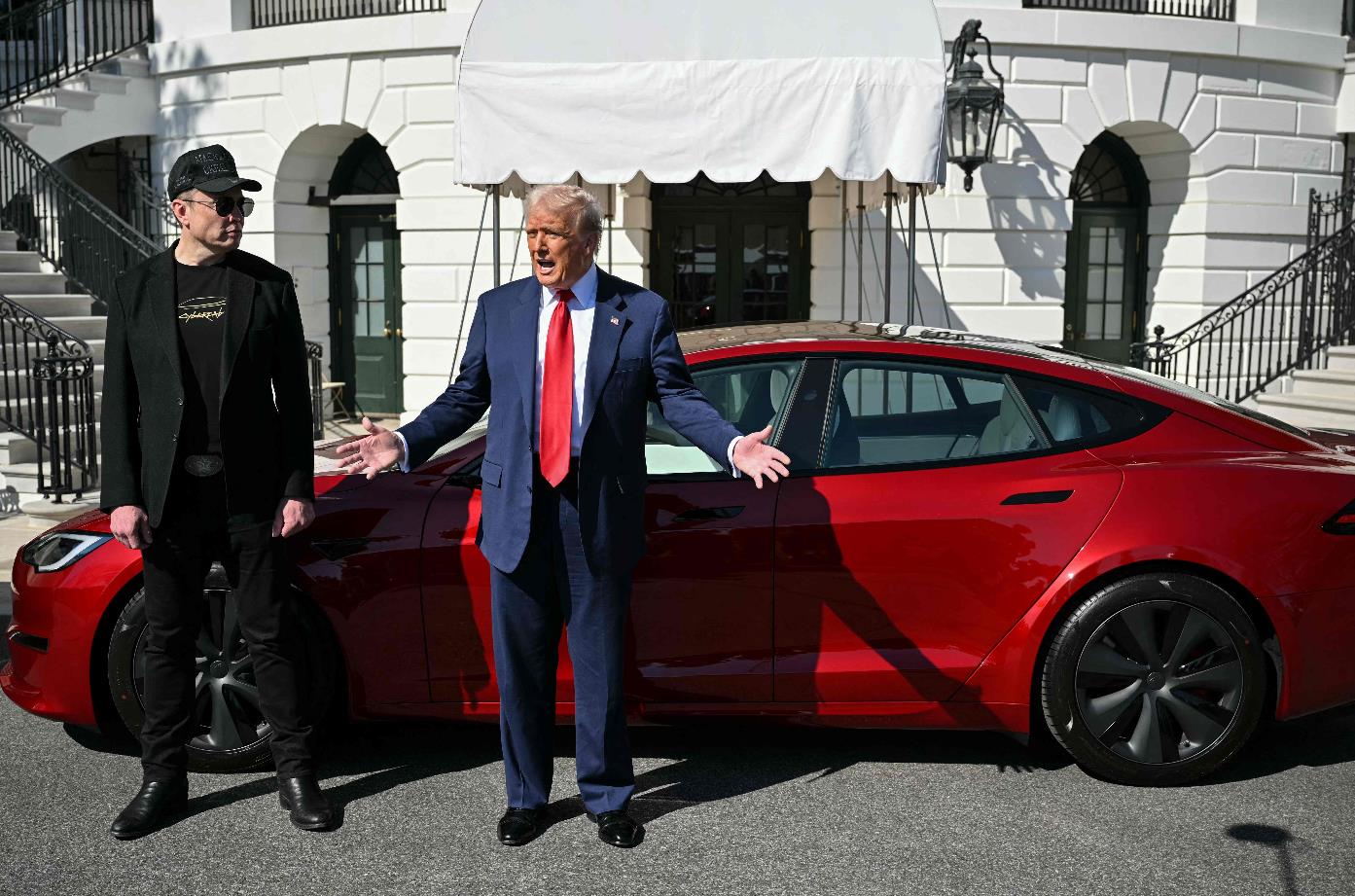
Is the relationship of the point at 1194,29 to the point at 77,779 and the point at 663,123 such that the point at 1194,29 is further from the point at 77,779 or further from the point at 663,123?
the point at 77,779

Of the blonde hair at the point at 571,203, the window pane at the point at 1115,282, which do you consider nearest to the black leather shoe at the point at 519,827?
the blonde hair at the point at 571,203

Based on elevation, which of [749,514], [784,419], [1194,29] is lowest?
[749,514]

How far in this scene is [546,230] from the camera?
367 centimetres

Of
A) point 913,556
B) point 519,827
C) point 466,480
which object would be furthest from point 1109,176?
point 519,827

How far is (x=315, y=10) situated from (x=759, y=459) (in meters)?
13.3

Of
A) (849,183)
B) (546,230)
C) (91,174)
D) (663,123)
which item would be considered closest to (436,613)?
(546,230)

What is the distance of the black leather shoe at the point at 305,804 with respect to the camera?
12.7 ft

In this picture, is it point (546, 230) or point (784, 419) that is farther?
point (784, 419)

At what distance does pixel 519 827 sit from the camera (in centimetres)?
379

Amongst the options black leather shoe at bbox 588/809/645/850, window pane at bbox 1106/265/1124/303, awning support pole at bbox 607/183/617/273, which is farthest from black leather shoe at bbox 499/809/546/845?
window pane at bbox 1106/265/1124/303

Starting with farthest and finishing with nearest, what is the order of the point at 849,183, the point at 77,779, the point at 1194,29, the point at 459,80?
1. the point at 1194,29
2. the point at 849,183
3. the point at 459,80
4. the point at 77,779

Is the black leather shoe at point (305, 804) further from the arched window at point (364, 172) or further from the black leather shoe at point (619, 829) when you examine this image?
the arched window at point (364, 172)

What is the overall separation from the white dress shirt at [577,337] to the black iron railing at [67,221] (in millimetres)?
10713

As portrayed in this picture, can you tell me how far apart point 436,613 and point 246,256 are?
1.26m
